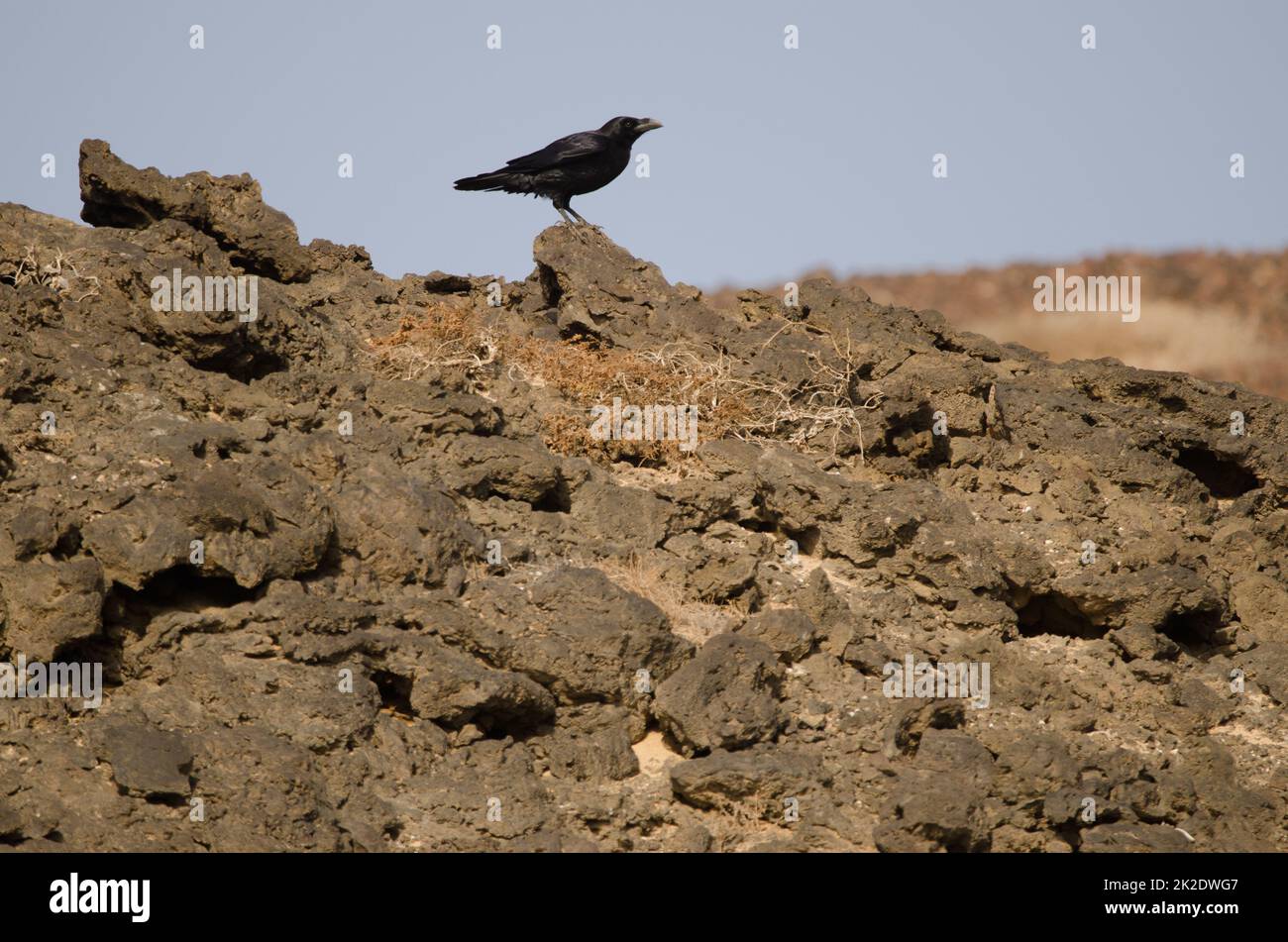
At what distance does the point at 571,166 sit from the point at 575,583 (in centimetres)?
463

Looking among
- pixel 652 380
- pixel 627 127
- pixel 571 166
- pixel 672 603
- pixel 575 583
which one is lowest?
pixel 672 603

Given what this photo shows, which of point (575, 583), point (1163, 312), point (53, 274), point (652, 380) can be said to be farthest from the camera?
point (1163, 312)

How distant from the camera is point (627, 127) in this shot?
40.6 feet

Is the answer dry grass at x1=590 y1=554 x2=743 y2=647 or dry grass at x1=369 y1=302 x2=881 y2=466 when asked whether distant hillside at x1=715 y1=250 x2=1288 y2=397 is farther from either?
dry grass at x1=590 y1=554 x2=743 y2=647

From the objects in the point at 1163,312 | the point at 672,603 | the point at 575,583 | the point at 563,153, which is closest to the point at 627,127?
the point at 563,153

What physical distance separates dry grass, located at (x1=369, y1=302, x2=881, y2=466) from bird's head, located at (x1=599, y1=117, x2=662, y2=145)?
193 cm

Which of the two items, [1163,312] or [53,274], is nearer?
[53,274]

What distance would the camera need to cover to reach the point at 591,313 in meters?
11.7

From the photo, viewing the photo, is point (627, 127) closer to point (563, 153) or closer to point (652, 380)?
point (563, 153)

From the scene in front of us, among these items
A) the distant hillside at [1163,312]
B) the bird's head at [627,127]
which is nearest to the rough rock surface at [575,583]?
the bird's head at [627,127]

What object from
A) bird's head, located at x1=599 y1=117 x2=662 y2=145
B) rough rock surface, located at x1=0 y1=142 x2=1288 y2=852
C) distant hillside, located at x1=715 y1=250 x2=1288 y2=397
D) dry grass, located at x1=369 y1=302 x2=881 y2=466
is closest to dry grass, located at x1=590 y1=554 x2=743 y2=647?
rough rock surface, located at x1=0 y1=142 x2=1288 y2=852
